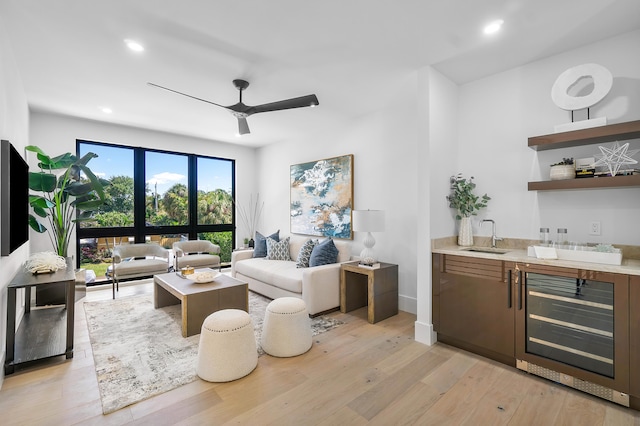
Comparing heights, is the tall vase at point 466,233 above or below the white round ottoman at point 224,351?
above

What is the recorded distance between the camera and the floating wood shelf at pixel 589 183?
7.10 feet

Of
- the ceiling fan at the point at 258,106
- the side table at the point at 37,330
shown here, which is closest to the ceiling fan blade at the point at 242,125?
A: the ceiling fan at the point at 258,106

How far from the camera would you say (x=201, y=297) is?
3105 mm

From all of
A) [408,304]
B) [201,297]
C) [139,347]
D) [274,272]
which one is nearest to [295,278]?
→ [274,272]

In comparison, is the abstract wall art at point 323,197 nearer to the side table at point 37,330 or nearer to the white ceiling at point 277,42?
the white ceiling at point 277,42

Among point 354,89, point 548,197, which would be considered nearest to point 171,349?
point 354,89

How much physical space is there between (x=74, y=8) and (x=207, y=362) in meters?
2.72

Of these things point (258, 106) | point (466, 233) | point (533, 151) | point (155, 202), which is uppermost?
point (258, 106)

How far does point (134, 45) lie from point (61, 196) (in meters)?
2.73

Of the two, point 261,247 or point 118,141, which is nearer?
point 118,141

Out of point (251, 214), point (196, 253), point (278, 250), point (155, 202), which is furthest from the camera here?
point (251, 214)

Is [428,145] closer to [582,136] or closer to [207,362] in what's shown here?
[582,136]

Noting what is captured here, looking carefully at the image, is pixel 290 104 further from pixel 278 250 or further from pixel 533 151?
pixel 278 250

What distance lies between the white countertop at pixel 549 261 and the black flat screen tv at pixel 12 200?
11.6 ft
